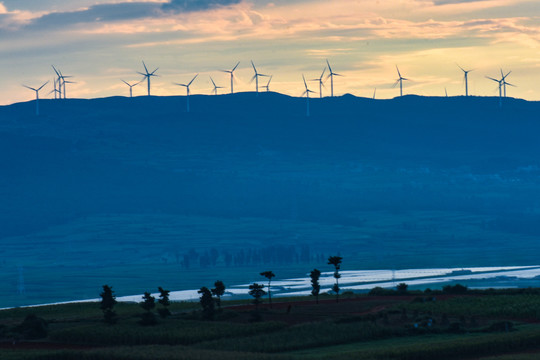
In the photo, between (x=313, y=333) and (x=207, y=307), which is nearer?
(x=313, y=333)

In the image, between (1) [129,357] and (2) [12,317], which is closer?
(1) [129,357]

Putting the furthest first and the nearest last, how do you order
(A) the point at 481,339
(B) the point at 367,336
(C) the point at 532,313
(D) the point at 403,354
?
(C) the point at 532,313, (B) the point at 367,336, (A) the point at 481,339, (D) the point at 403,354

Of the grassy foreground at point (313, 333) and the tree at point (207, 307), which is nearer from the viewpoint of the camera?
the grassy foreground at point (313, 333)

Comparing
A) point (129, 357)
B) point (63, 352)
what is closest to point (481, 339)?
point (129, 357)

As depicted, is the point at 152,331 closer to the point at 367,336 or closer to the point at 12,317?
the point at 367,336

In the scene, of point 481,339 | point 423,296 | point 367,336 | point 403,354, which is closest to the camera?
point 403,354

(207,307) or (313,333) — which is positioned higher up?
(207,307)

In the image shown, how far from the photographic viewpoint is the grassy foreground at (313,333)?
2931 inches

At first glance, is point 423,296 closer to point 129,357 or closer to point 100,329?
point 100,329

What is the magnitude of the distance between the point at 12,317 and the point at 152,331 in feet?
96.6

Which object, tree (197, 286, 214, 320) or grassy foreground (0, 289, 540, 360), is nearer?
grassy foreground (0, 289, 540, 360)

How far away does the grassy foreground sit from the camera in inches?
2931

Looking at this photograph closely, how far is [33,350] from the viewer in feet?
261

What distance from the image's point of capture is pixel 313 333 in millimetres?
83000
